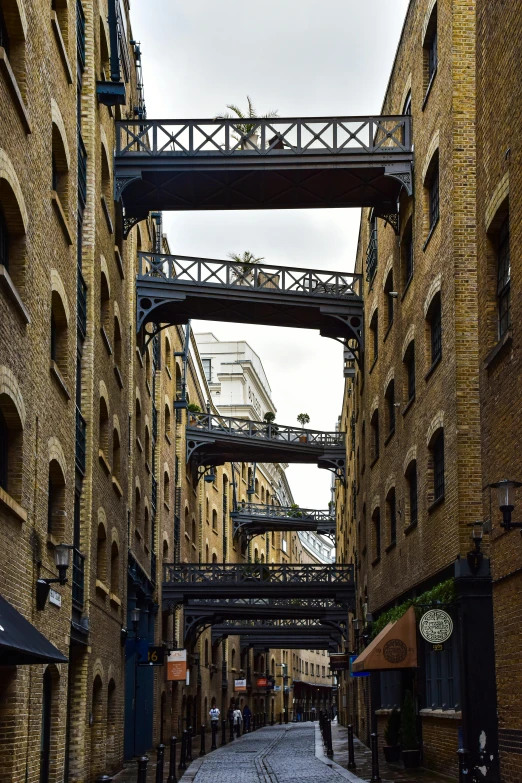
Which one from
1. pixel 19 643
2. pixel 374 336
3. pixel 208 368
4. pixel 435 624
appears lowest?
pixel 19 643

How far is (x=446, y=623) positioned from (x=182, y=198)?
11.7 m

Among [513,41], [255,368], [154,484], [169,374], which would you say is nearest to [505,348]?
[513,41]

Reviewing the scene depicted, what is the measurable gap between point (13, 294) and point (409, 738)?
1317cm

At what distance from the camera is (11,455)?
13336 mm

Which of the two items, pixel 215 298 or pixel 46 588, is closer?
pixel 46 588

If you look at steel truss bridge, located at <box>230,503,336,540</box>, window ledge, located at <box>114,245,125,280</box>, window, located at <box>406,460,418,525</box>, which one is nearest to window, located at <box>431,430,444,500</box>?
window, located at <box>406,460,418,525</box>

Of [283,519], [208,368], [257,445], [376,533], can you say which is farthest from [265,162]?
[208,368]

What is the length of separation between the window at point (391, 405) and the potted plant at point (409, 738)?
686cm

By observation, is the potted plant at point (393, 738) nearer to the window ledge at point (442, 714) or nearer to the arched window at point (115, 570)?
the window ledge at point (442, 714)

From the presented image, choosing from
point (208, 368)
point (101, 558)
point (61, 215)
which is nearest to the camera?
point (61, 215)

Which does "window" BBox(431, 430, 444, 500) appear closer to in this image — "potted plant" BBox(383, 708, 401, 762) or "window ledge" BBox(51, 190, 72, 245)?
"potted plant" BBox(383, 708, 401, 762)

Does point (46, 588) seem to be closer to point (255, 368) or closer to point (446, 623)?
point (446, 623)

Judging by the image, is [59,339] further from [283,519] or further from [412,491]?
[283,519]

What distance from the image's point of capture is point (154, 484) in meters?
33.5
